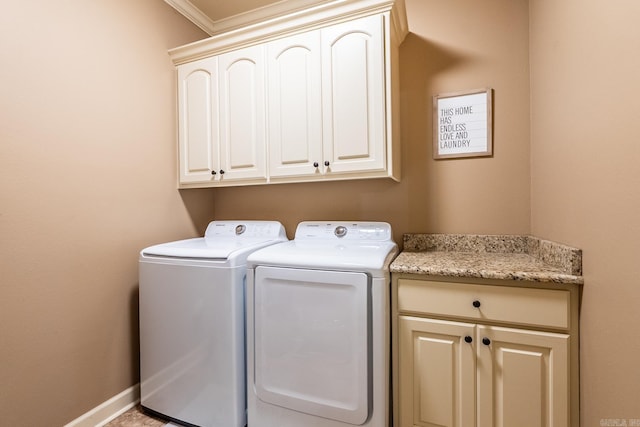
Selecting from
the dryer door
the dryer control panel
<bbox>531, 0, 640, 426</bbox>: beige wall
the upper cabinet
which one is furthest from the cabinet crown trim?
the dryer door

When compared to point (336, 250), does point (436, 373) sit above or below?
below

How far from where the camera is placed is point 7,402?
3.93ft

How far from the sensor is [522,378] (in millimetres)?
1139

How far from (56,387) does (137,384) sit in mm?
460

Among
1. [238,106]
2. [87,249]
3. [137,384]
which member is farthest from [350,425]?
[238,106]

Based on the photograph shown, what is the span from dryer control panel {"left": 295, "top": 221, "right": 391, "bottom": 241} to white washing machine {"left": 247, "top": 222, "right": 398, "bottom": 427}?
27 cm

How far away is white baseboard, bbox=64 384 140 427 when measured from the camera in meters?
1.47

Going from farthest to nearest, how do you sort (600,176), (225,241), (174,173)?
(174,173)
(225,241)
(600,176)

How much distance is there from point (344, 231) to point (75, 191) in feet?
4.71

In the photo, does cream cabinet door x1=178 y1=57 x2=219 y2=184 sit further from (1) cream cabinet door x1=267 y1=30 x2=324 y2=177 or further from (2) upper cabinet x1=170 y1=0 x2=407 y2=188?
(1) cream cabinet door x1=267 y1=30 x2=324 y2=177

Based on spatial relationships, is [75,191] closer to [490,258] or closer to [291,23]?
[291,23]

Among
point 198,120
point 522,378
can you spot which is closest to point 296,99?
point 198,120

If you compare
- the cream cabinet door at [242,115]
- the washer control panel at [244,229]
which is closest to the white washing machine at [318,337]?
the washer control panel at [244,229]

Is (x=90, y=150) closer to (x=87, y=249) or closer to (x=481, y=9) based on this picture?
(x=87, y=249)
